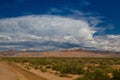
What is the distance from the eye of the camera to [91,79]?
32.1 meters

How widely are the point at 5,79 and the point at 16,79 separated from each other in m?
1.63

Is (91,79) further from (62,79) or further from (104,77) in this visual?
(62,79)

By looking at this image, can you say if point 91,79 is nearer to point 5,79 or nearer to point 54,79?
point 54,79

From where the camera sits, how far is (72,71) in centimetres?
4694

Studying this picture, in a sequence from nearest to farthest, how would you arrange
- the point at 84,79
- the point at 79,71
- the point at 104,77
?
the point at 84,79 → the point at 104,77 → the point at 79,71

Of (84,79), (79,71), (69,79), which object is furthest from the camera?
(79,71)

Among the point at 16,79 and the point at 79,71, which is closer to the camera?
the point at 16,79

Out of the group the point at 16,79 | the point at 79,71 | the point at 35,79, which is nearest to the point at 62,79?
the point at 35,79

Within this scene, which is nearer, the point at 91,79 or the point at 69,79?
the point at 91,79

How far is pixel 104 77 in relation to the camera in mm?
33125

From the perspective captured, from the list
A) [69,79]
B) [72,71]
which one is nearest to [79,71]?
[72,71]

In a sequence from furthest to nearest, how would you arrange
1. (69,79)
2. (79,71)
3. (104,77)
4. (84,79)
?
(79,71) < (69,79) < (104,77) < (84,79)

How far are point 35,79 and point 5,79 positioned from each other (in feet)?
11.1

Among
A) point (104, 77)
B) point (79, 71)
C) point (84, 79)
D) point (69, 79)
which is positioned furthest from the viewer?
point (79, 71)
